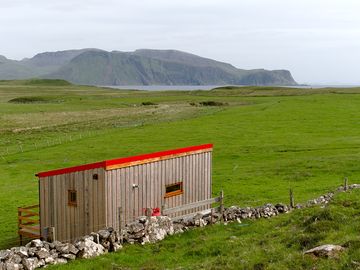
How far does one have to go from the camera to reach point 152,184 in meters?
23.9

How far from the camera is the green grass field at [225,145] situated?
33.8m

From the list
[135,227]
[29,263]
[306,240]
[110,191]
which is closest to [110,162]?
[110,191]

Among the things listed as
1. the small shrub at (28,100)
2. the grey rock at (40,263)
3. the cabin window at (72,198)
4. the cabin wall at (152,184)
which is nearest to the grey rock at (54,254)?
the grey rock at (40,263)

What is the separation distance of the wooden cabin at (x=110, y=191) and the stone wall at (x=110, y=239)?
1.75 meters

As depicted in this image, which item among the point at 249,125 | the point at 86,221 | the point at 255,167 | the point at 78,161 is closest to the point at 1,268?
the point at 86,221

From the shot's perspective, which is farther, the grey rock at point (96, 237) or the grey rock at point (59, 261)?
the grey rock at point (96, 237)

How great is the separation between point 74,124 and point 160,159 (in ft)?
211

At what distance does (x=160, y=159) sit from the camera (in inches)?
952

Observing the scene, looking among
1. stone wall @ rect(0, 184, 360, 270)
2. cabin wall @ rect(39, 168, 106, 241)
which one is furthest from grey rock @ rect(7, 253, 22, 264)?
cabin wall @ rect(39, 168, 106, 241)

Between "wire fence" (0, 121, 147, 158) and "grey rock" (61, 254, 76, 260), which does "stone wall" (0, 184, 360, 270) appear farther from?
"wire fence" (0, 121, 147, 158)

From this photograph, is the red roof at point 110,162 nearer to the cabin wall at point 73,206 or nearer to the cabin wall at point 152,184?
the cabin wall at point 73,206

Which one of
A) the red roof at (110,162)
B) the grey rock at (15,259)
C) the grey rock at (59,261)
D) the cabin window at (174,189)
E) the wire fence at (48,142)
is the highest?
the red roof at (110,162)

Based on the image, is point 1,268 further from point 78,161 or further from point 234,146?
point 234,146

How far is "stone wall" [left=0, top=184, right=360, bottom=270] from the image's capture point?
17203 mm
